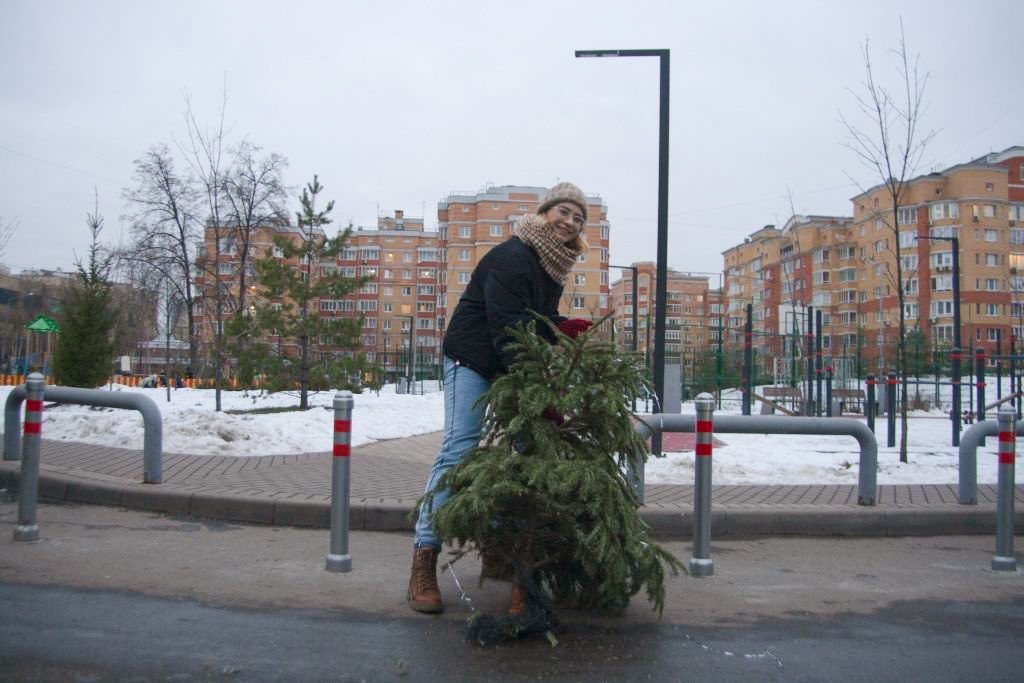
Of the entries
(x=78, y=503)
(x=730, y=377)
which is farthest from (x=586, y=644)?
(x=730, y=377)

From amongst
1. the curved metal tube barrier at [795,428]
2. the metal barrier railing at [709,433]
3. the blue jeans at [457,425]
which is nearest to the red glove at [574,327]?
the blue jeans at [457,425]

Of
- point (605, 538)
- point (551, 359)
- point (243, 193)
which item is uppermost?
point (243, 193)

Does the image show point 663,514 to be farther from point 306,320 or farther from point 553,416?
point 306,320

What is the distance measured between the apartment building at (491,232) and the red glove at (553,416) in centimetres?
6467

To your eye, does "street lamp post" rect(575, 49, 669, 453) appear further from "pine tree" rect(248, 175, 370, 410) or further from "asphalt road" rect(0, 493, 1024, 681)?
"pine tree" rect(248, 175, 370, 410)

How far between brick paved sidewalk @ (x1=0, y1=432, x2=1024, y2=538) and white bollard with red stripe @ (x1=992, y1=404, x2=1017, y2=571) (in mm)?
1017

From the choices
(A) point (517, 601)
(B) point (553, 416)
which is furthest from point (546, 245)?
(A) point (517, 601)

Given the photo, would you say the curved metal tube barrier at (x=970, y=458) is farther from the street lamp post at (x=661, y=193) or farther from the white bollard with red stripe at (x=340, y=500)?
the white bollard with red stripe at (x=340, y=500)

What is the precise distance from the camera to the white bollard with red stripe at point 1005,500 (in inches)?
191

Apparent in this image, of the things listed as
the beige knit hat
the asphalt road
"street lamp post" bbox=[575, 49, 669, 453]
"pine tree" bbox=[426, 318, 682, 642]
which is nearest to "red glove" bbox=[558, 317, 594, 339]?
"pine tree" bbox=[426, 318, 682, 642]

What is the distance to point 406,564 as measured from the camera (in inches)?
181

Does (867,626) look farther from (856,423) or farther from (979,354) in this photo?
(979,354)

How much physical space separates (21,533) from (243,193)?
22120 mm

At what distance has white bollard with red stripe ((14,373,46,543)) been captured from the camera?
4.69 metres
